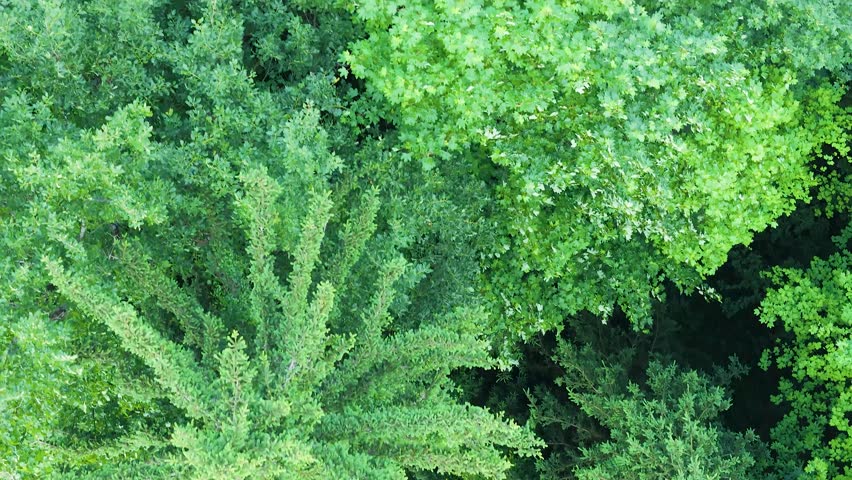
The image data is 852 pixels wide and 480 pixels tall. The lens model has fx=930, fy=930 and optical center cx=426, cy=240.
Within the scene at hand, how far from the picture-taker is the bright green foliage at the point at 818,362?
17250mm

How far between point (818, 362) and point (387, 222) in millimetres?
9147

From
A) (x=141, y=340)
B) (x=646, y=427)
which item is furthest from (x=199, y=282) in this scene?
(x=646, y=427)

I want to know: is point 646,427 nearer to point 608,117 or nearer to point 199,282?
point 608,117

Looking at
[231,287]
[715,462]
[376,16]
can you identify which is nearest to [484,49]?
[376,16]

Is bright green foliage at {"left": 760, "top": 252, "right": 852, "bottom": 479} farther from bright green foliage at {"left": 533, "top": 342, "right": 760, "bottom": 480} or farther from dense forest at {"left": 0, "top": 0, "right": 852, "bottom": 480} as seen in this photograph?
bright green foliage at {"left": 533, "top": 342, "right": 760, "bottom": 480}

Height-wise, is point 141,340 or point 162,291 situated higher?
point 141,340

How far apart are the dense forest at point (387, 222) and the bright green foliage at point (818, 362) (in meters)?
0.08

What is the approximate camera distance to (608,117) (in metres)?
15.1

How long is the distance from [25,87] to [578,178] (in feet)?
28.9

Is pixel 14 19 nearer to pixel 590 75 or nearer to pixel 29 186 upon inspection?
pixel 29 186

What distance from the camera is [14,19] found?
41.2ft

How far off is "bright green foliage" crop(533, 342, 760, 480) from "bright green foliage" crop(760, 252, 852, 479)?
37.9 inches

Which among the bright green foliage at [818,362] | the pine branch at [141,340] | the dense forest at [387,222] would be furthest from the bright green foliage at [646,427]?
the pine branch at [141,340]

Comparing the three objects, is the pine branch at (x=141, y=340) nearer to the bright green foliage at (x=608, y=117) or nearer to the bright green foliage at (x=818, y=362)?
the bright green foliage at (x=608, y=117)
